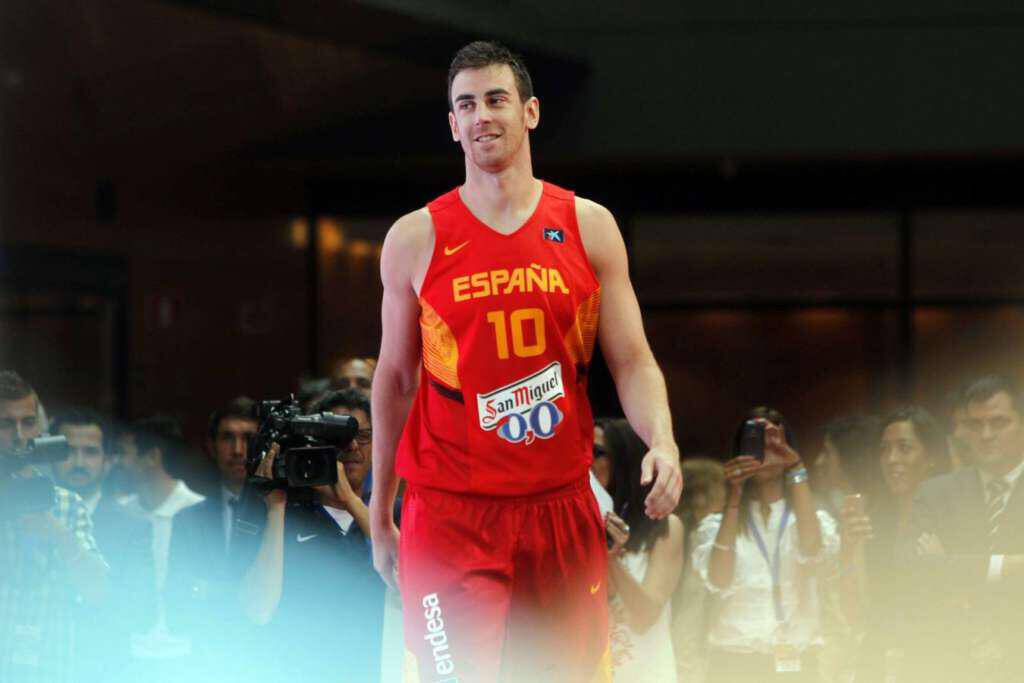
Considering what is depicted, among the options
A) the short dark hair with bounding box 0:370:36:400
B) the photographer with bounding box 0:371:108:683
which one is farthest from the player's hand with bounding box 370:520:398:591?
the short dark hair with bounding box 0:370:36:400

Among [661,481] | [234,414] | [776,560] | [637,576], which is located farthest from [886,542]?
[661,481]

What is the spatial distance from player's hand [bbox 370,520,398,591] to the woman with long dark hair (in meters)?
1.64

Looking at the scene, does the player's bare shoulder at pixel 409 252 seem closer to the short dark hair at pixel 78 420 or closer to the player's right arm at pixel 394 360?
the player's right arm at pixel 394 360

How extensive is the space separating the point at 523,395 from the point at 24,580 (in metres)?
2.27

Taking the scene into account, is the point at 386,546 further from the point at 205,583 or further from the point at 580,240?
the point at 205,583

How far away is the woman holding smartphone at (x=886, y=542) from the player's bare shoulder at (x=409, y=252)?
260 cm

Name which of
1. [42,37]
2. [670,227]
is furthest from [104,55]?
[670,227]

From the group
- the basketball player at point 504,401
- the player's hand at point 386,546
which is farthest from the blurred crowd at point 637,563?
the basketball player at point 504,401

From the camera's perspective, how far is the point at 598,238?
4012 mm

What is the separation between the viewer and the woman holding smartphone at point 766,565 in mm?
6402

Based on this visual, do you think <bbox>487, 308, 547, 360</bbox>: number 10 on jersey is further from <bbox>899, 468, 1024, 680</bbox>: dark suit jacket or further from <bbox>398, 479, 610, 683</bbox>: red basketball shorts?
<bbox>899, 468, 1024, 680</bbox>: dark suit jacket

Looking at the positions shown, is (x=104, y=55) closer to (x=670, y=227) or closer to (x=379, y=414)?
(x=670, y=227)

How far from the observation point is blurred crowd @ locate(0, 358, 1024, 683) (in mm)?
5301

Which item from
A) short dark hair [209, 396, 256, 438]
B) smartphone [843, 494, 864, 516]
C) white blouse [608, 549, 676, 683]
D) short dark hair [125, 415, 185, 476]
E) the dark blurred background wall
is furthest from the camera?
the dark blurred background wall
